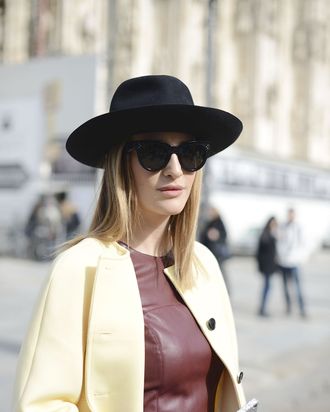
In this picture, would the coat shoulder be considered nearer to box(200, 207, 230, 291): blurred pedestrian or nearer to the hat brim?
the hat brim

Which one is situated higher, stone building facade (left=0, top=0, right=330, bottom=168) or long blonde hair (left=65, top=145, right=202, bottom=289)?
stone building facade (left=0, top=0, right=330, bottom=168)

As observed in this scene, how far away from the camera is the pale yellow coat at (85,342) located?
54.4 inches

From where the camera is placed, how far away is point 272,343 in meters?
7.01

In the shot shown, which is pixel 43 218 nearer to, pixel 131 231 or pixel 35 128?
pixel 35 128

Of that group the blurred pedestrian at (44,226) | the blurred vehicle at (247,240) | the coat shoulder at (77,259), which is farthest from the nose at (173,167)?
the blurred vehicle at (247,240)

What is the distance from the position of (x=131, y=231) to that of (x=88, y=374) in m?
0.40

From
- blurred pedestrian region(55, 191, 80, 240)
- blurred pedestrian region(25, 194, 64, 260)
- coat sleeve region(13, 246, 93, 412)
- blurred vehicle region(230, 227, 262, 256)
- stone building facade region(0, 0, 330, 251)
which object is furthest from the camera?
blurred vehicle region(230, 227, 262, 256)

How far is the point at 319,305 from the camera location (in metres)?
10.2

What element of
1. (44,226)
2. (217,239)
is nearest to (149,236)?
(217,239)

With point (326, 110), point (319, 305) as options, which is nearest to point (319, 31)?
point (326, 110)

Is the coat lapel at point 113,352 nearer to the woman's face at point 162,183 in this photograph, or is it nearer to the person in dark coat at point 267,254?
the woman's face at point 162,183

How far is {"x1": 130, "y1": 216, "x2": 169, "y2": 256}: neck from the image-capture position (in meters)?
1.65

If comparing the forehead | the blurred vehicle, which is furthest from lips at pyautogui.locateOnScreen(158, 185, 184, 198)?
the blurred vehicle

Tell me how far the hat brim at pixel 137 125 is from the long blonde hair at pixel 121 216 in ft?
A: 0.15
